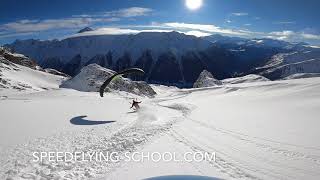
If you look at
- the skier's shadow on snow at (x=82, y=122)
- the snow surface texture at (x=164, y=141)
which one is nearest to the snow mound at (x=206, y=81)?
the snow surface texture at (x=164, y=141)

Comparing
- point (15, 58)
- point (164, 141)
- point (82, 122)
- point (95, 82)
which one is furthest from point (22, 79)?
point (164, 141)

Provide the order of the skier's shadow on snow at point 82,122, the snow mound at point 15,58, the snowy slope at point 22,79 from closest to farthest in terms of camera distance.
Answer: the skier's shadow on snow at point 82,122, the snowy slope at point 22,79, the snow mound at point 15,58

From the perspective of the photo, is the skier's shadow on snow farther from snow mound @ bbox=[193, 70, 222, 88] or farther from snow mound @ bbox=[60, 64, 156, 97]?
snow mound @ bbox=[193, 70, 222, 88]

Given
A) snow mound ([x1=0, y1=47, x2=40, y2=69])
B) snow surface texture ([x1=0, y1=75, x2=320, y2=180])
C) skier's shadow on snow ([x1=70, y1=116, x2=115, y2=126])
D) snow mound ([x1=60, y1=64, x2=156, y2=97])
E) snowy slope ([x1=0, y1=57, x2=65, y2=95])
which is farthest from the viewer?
snow mound ([x1=0, y1=47, x2=40, y2=69])

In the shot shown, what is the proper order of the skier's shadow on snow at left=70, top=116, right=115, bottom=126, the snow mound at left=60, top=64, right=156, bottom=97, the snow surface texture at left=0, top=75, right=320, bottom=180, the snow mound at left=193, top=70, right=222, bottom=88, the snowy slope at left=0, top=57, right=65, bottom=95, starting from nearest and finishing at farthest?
the snow surface texture at left=0, top=75, right=320, bottom=180, the skier's shadow on snow at left=70, top=116, right=115, bottom=126, the snowy slope at left=0, top=57, right=65, bottom=95, the snow mound at left=60, top=64, right=156, bottom=97, the snow mound at left=193, top=70, right=222, bottom=88

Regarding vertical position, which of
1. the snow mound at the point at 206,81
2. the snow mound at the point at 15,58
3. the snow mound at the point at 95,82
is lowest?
the snow mound at the point at 206,81

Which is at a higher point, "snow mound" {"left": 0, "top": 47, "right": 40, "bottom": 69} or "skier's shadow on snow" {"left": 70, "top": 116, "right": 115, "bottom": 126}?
"snow mound" {"left": 0, "top": 47, "right": 40, "bottom": 69}

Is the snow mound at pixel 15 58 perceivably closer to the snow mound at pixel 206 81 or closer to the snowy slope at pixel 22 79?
the snowy slope at pixel 22 79

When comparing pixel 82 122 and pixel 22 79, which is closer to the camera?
pixel 82 122

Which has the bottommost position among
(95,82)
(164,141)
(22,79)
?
(95,82)

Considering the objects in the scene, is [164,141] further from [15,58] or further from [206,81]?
[206,81]

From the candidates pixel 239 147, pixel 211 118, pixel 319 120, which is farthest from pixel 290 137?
pixel 211 118

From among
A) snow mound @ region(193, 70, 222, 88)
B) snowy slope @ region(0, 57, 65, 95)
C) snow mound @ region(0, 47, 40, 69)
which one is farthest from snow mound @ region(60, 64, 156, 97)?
snow mound @ region(193, 70, 222, 88)

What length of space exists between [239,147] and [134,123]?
9637mm
